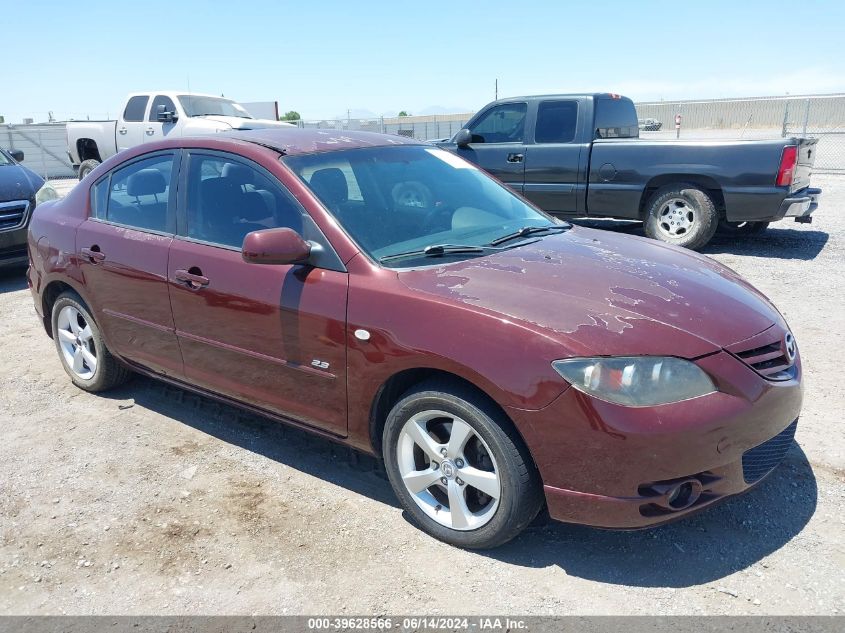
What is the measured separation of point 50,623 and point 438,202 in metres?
2.60

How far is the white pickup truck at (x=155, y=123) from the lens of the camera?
524 inches

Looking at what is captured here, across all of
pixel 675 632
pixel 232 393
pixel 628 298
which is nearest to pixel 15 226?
pixel 232 393

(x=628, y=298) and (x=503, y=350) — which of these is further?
(x=628, y=298)

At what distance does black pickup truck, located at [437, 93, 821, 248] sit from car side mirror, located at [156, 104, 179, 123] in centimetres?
664

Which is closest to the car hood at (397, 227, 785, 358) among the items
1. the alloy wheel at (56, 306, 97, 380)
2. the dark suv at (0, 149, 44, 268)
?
the alloy wheel at (56, 306, 97, 380)

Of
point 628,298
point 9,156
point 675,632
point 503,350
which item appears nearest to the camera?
point 675,632

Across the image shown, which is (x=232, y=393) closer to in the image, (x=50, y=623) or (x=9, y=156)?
(x=50, y=623)

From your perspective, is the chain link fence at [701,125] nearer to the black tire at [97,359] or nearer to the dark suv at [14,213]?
the dark suv at [14,213]

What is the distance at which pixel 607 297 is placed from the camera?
2.83 m

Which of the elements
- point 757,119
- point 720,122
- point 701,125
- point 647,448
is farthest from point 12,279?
point 757,119

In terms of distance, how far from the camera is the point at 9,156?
9.12 meters

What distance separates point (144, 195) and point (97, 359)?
4.04 feet

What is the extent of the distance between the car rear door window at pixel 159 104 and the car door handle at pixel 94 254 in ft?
34.7

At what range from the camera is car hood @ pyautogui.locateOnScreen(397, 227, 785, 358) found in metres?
2.60
